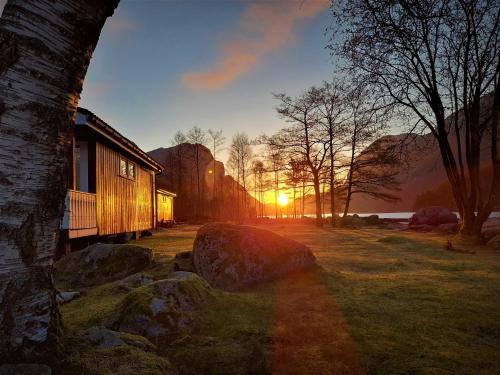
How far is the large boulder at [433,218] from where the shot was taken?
24997 mm

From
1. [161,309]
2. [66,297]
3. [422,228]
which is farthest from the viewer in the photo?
[422,228]

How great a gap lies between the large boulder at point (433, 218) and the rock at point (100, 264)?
70.7 feet

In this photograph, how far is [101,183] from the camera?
549 inches

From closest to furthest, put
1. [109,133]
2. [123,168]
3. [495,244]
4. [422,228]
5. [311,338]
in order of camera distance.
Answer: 1. [311,338]
2. [495,244]
3. [109,133]
4. [123,168]
5. [422,228]

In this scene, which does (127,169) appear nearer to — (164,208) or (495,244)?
(495,244)

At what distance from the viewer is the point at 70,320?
4543 millimetres

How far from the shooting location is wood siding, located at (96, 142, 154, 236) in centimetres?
1387

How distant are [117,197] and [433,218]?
21153 mm

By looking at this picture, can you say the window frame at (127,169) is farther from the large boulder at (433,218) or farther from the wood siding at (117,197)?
the large boulder at (433,218)

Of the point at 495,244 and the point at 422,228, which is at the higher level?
the point at 495,244

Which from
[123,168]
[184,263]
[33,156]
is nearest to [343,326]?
[33,156]

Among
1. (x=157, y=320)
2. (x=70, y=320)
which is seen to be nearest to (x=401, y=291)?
(x=157, y=320)

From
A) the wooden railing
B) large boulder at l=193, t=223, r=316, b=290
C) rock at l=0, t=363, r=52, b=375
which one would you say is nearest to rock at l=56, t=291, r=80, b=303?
large boulder at l=193, t=223, r=316, b=290

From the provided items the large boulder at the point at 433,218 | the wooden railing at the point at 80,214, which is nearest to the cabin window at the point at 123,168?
the wooden railing at the point at 80,214
